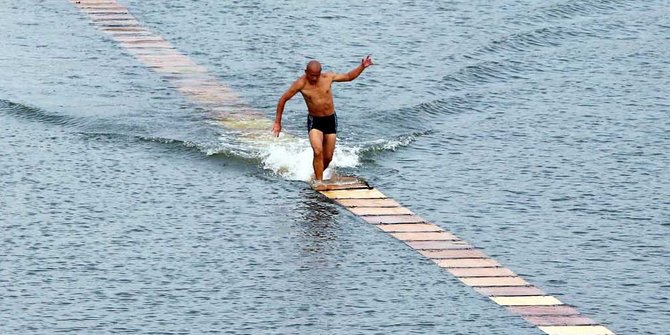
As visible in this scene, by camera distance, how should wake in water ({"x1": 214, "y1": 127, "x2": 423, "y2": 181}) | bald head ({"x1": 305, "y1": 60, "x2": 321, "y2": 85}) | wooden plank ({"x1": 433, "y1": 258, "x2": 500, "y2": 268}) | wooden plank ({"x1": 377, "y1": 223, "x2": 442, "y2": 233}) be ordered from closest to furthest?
wooden plank ({"x1": 433, "y1": 258, "x2": 500, "y2": 268}) → wooden plank ({"x1": 377, "y1": 223, "x2": 442, "y2": 233}) → bald head ({"x1": 305, "y1": 60, "x2": 321, "y2": 85}) → wake in water ({"x1": 214, "y1": 127, "x2": 423, "y2": 181})

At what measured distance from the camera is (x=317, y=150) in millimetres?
28672

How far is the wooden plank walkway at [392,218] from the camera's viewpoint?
2356cm

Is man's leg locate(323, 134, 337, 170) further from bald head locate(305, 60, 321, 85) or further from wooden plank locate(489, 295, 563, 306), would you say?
wooden plank locate(489, 295, 563, 306)

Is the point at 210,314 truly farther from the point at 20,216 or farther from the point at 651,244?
the point at 651,244

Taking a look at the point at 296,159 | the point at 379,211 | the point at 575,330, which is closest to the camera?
the point at 575,330

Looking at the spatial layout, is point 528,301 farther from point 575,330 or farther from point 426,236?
point 426,236

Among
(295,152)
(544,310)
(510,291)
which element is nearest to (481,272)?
(510,291)

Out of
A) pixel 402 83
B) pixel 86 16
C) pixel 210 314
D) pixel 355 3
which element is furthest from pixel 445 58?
pixel 210 314

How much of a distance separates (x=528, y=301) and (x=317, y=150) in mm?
5877

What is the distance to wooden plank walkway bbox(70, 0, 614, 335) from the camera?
77.3 feet

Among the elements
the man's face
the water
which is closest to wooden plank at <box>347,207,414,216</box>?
the water

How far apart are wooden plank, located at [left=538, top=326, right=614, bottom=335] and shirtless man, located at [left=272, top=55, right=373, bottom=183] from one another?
6.96 metres

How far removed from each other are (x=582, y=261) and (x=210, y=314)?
564cm

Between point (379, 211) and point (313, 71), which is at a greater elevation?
point (313, 71)
